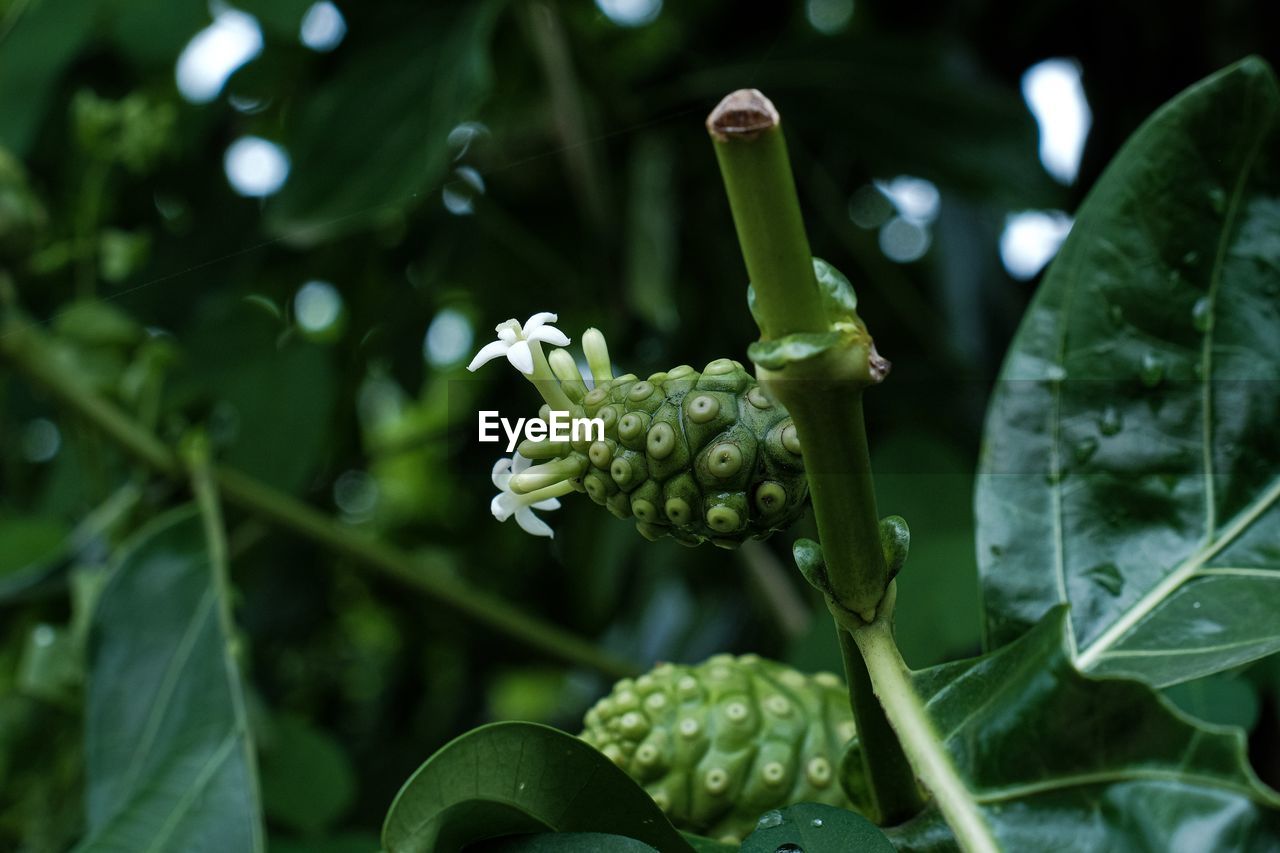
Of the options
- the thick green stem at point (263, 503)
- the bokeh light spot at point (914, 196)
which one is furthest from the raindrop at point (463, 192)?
the bokeh light spot at point (914, 196)

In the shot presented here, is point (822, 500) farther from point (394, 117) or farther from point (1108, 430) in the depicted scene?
point (394, 117)

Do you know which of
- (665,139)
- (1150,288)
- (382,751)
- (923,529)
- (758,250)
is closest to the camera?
(758,250)

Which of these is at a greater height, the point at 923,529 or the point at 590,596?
the point at 923,529

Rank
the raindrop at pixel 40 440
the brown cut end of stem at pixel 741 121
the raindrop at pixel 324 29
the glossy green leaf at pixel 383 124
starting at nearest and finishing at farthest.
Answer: the brown cut end of stem at pixel 741 121 → the glossy green leaf at pixel 383 124 → the raindrop at pixel 324 29 → the raindrop at pixel 40 440

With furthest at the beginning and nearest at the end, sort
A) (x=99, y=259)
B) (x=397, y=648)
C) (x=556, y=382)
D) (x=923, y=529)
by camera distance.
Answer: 1. (x=397, y=648)
2. (x=99, y=259)
3. (x=923, y=529)
4. (x=556, y=382)

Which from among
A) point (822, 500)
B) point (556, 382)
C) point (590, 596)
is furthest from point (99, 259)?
point (822, 500)

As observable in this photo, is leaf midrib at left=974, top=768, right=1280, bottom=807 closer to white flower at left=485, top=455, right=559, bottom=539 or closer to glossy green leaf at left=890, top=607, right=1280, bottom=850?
glossy green leaf at left=890, top=607, right=1280, bottom=850

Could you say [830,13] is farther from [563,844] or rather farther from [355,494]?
[563,844]

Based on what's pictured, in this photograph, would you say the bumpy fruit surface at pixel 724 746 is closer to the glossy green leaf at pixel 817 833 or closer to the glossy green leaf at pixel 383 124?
the glossy green leaf at pixel 817 833

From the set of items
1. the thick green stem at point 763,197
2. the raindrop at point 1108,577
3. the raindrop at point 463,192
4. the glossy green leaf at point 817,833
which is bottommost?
the glossy green leaf at point 817,833
